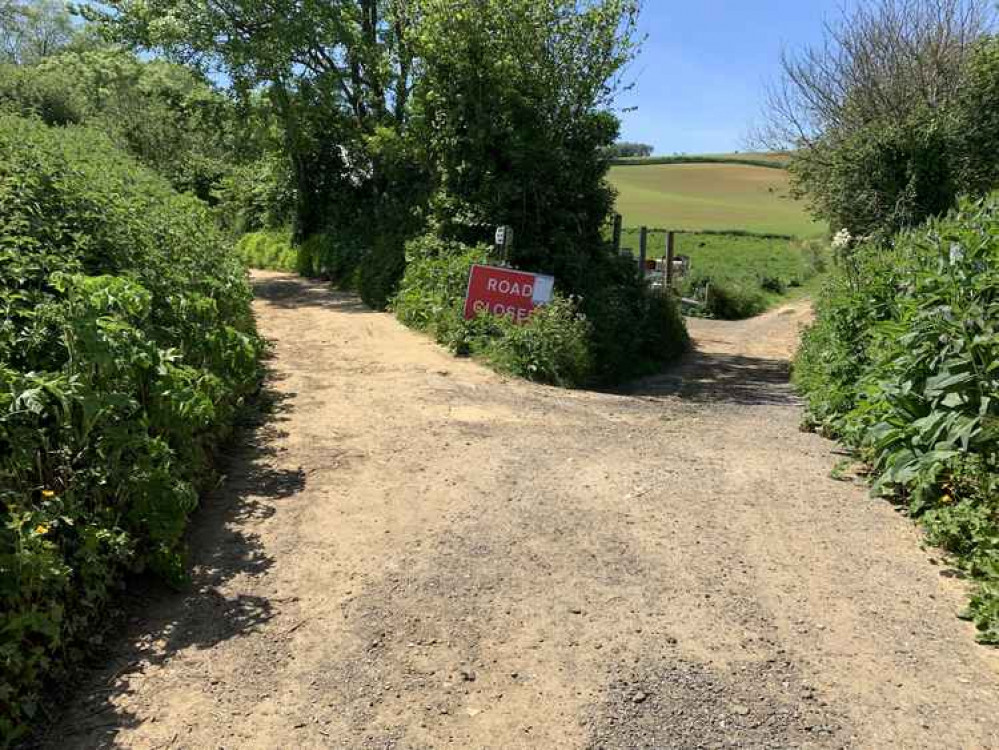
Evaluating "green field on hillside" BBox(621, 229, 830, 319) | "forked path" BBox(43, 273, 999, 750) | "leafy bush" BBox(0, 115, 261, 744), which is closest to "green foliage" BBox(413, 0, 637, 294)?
"green field on hillside" BBox(621, 229, 830, 319)

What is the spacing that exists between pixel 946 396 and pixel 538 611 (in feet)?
9.32

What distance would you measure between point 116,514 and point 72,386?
0.68 meters

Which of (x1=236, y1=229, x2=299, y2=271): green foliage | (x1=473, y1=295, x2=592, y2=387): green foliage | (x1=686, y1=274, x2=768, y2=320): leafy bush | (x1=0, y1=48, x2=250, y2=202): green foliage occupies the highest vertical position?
(x1=0, y1=48, x2=250, y2=202): green foliage

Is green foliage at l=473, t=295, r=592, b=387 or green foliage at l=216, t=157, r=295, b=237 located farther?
green foliage at l=216, t=157, r=295, b=237

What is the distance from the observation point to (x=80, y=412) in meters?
3.75

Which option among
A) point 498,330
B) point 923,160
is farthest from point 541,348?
point 923,160

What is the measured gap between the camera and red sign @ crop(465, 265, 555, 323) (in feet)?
38.6

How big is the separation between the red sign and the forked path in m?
5.09

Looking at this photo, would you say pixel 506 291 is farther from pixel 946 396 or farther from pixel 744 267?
pixel 744 267

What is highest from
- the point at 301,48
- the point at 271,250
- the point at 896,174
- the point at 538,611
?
the point at 301,48

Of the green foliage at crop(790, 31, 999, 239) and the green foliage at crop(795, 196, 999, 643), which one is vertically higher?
the green foliage at crop(790, 31, 999, 239)

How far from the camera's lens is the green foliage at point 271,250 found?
2322 centimetres

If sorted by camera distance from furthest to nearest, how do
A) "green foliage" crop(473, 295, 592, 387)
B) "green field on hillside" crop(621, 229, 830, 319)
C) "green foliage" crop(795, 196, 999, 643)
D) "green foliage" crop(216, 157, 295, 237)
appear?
1. "green field on hillside" crop(621, 229, 830, 319)
2. "green foliage" crop(216, 157, 295, 237)
3. "green foliage" crop(473, 295, 592, 387)
4. "green foliage" crop(795, 196, 999, 643)

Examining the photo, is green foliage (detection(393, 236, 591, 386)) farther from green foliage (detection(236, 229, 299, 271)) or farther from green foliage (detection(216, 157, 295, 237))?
green foliage (detection(216, 157, 295, 237))
